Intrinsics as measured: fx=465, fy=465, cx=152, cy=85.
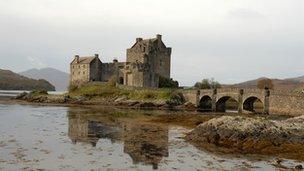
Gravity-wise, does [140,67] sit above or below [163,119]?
above

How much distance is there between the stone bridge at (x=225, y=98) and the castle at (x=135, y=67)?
8.88m

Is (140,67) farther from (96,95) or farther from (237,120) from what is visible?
(237,120)

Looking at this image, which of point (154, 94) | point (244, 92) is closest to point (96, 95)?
point (154, 94)

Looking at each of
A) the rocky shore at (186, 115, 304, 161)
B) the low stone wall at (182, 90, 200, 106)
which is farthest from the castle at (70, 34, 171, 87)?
the rocky shore at (186, 115, 304, 161)

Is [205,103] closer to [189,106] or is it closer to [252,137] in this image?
[189,106]

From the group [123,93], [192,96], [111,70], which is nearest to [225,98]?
[192,96]

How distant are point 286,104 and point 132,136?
31348mm

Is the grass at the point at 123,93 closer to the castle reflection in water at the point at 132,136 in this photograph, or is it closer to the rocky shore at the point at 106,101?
the rocky shore at the point at 106,101

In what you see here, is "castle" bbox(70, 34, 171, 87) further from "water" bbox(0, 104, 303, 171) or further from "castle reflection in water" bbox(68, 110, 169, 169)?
"water" bbox(0, 104, 303, 171)

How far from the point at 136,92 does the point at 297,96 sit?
1079 inches

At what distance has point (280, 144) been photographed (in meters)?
26.2

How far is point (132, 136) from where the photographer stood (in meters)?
30.8

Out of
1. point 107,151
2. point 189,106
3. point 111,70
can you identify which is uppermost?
point 111,70

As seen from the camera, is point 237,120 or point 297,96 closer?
point 237,120
